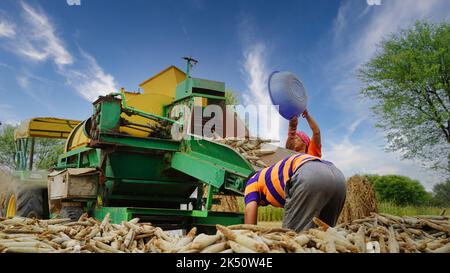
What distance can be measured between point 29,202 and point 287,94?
6.49 m

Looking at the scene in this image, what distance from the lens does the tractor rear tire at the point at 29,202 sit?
8.61 m

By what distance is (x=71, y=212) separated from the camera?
689 cm

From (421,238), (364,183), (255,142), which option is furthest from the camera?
(364,183)

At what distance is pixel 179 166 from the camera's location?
7055 mm

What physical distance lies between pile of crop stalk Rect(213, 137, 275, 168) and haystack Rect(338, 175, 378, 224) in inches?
266

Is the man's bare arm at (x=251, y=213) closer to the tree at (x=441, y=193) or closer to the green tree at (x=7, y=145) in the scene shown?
the green tree at (x=7, y=145)

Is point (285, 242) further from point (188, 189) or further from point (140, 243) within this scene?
point (188, 189)

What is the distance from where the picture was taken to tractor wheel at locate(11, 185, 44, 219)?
339 inches

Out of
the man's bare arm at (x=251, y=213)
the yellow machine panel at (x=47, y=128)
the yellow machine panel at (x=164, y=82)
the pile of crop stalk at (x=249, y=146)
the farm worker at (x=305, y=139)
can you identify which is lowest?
the man's bare arm at (x=251, y=213)

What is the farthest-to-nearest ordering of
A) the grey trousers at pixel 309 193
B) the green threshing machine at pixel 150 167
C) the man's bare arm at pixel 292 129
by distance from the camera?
the green threshing machine at pixel 150 167
the man's bare arm at pixel 292 129
the grey trousers at pixel 309 193

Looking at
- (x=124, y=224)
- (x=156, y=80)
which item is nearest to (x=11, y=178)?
(x=156, y=80)

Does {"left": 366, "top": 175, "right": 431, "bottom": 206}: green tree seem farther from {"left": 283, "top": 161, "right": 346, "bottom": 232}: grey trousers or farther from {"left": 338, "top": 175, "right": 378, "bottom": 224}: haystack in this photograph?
{"left": 283, "top": 161, "right": 346, "bottom": 232}: grey trousers

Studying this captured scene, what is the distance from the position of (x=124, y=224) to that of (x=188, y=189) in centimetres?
413

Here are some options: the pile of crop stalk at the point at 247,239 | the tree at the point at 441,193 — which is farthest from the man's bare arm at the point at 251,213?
the tree at the point at 441,193
